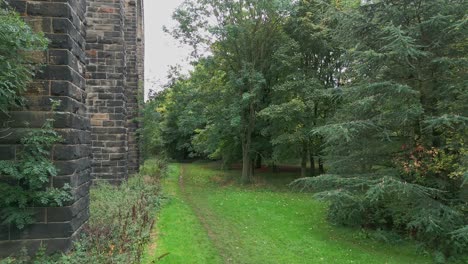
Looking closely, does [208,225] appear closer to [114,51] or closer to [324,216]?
[324,216]

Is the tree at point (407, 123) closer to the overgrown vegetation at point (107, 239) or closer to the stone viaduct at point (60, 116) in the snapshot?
the overgrown vegetation at point (107, 239)

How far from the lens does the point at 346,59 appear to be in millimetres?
10648

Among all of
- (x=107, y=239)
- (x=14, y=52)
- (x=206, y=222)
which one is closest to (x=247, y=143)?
(x=206, y=222)

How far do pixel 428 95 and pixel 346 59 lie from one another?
2.38m

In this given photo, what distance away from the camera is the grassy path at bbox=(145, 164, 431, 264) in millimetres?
8094

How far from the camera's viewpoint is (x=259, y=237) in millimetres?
9867

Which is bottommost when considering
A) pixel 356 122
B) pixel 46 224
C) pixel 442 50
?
pixel 46 224

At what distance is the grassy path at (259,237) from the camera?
319 inches

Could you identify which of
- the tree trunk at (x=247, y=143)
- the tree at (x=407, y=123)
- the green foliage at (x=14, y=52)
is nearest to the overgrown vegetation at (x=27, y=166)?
the green foliage at (x=14, y=52)

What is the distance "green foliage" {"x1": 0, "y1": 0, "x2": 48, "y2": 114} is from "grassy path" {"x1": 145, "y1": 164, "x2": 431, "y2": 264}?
370 centimetres

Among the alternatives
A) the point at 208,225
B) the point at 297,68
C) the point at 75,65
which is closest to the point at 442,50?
the point at 208,225

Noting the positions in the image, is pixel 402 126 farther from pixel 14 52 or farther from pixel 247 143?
pixel 247 143

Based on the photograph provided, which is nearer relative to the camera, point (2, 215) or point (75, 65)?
point (2, 215)

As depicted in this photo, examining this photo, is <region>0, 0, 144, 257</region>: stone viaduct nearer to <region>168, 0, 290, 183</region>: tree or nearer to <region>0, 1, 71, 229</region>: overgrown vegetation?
<region>0, 1, 71, 229</region>: overgrown vegetation
